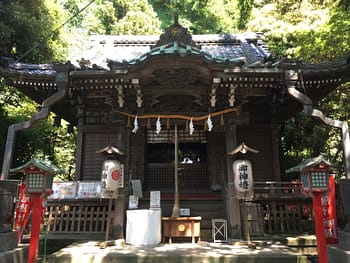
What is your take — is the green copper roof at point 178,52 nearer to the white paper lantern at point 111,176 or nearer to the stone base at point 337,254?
the white paper lantern at point 111,176

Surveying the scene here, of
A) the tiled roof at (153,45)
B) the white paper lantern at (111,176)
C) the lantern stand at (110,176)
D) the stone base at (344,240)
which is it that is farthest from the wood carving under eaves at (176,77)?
the stone base at (344,240)

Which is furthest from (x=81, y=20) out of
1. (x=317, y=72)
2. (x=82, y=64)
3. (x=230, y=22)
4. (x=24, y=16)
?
(x=317, y=72)

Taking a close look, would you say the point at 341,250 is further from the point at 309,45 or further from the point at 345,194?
the point at 309,45

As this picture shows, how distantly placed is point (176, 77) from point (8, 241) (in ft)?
17.8

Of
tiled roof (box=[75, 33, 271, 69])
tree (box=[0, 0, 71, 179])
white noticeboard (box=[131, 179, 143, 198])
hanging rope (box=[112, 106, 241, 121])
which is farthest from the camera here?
tiled roof (box=[75, 33, 271, 69])

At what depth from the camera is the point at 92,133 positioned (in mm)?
10148

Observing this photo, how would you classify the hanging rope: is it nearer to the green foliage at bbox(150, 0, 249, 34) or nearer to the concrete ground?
the concrete ground

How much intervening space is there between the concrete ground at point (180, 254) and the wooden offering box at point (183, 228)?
524mm

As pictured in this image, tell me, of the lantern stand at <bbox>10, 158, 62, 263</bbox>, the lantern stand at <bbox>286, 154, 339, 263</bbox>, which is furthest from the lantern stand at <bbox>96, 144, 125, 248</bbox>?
the lantern stand at <bbox>286, 154, 339, 263</bbox>

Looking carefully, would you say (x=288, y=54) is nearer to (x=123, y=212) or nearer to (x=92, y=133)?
(x=92, y=133)

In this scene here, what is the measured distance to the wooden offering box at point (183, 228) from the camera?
711 centimetres

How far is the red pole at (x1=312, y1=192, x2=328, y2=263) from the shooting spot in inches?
190

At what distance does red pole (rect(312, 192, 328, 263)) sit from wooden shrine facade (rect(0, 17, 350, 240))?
2.78 meters

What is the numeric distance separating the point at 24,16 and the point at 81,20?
2443 cm
